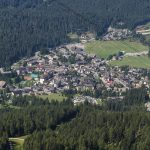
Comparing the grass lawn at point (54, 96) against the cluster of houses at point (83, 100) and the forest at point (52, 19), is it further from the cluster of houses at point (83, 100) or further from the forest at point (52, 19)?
the forest at point (52, 19)

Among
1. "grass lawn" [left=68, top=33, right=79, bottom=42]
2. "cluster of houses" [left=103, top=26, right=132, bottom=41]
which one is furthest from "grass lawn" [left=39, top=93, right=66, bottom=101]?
"cluster of houses" [left=103, top=26, right=132, bottom=41]

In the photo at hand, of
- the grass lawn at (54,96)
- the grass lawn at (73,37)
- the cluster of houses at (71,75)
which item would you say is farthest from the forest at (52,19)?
the grass lawn at (54,96)

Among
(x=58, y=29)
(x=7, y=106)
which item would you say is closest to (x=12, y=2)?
(x=58, y=29)

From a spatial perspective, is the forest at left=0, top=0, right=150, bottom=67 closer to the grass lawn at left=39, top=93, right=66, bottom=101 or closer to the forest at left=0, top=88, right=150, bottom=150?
the grass lawn at left=39, top=93, right=66, bottom=101

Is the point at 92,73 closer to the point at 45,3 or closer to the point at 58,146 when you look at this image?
the point at 58,146

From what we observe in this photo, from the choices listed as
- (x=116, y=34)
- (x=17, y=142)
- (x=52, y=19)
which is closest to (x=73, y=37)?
(x=116, y=34)
